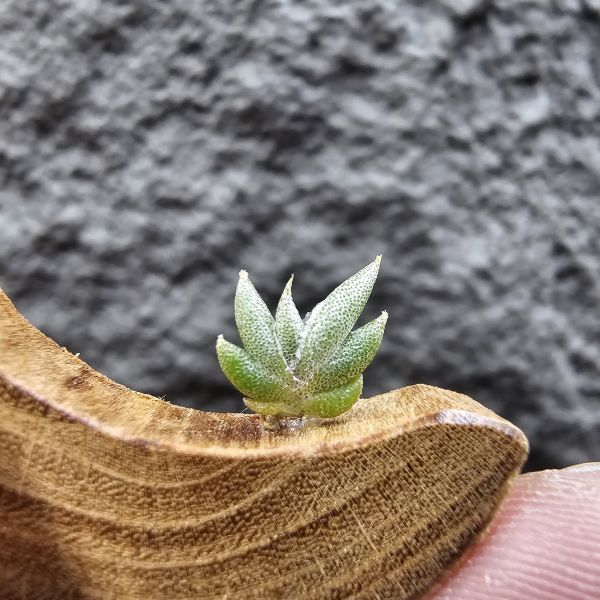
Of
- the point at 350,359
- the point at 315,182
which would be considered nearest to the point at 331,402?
the point at 350,359

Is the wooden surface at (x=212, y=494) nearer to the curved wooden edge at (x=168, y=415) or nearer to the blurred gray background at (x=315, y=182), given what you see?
the curved wooden edge at (x=168, y=415)

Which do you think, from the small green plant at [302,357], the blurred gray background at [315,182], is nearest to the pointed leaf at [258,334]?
the small green plant at [302,357]

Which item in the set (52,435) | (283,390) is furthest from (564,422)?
(52,435)

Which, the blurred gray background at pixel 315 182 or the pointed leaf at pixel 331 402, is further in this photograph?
the blurred gray background at pixel 315 182

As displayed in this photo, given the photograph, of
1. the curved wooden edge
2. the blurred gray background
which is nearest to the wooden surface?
the curved wooden edge

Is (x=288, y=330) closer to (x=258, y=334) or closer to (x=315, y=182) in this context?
(x=258, y=334)

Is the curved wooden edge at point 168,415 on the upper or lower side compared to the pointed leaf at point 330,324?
lower
